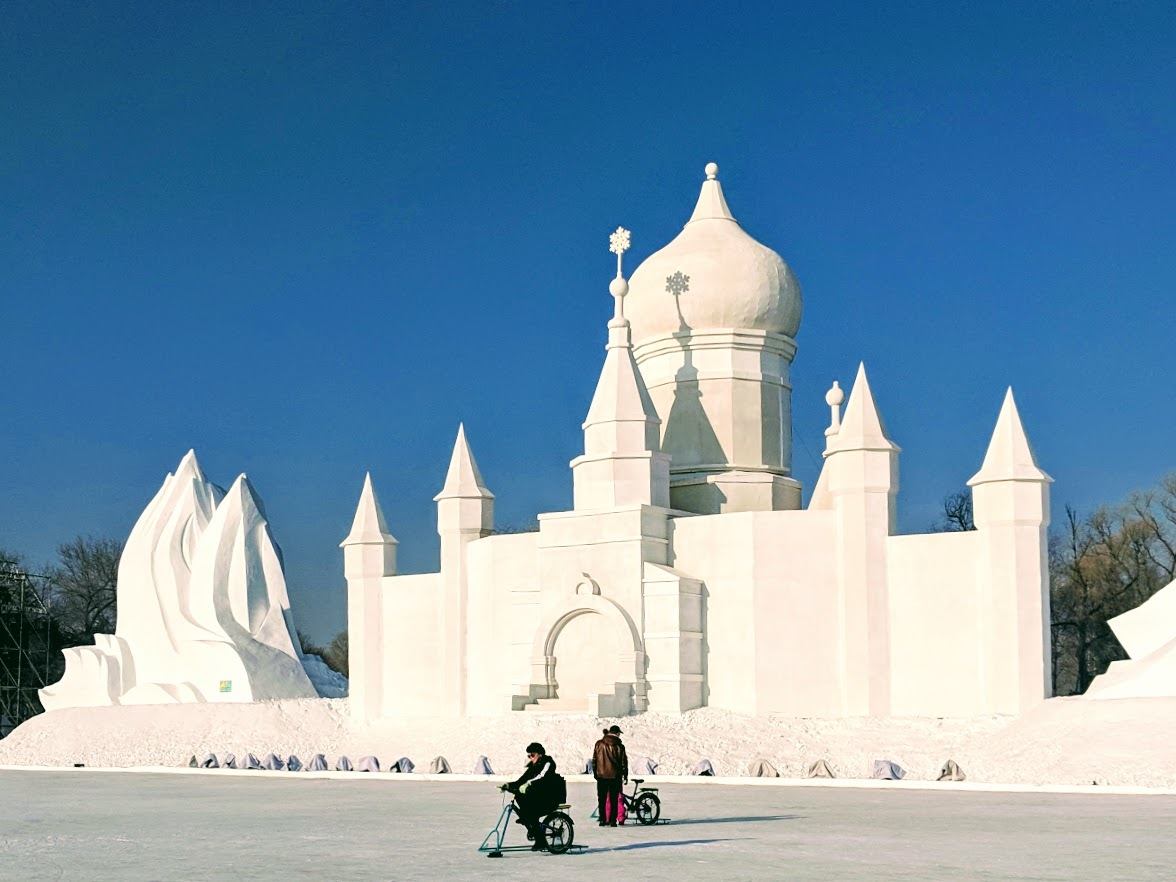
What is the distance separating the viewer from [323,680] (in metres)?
44.6

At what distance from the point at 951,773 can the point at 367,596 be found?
16329 mm

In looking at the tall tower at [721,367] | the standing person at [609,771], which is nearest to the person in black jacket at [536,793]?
the standing person at [609,771]

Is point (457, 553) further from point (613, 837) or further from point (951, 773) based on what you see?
point (613, 837)

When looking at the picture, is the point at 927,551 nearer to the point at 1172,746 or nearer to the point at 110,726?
the point at 1172,746

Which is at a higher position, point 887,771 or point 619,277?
point 619,277

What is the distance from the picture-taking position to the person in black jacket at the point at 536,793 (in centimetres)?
1361

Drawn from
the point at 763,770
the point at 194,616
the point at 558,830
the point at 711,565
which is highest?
the point at 711,565

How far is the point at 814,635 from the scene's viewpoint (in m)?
29.2

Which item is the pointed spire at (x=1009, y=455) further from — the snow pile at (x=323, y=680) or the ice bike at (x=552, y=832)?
the snow pile at (x=323, y=680)

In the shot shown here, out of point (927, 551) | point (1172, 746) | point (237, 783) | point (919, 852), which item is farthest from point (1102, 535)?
point (919, 852)

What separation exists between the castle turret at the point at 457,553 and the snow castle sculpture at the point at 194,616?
7.36 meters

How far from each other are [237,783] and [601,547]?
29.7ft

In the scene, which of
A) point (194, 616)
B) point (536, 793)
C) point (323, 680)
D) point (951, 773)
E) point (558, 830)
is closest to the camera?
point (558, 830)

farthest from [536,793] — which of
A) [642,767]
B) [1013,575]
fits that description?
[1013,575]
